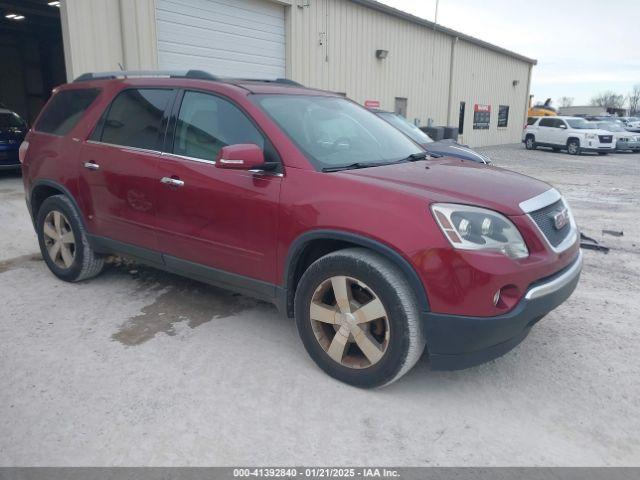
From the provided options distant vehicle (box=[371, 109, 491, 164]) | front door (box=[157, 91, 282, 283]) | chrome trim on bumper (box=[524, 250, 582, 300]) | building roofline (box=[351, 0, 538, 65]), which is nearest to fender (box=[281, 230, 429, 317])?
front door (box=[157, 91, 282, 283])

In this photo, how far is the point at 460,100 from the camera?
22906mm

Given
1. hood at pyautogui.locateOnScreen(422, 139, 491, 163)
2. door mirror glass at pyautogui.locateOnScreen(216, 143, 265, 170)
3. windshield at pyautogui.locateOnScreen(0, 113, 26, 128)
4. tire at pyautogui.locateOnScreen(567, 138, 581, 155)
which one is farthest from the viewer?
tire at pyautogui.locateOnScreen(567, 138, 581, 155)

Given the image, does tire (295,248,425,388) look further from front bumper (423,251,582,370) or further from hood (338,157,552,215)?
hood (338,157,552,215)

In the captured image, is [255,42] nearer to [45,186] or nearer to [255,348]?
[45,186]

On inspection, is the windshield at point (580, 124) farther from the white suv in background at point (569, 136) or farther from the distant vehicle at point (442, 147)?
the distant vehicle at point (442, 147)

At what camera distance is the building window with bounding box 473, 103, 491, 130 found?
24.4 metres

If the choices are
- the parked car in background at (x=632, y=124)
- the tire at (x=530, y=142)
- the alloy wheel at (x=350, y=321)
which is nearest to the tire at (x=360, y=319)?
the alloy wheel at (x=350, y=321)

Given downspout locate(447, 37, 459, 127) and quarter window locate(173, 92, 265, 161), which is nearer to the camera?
quarter window locate(173, 92, 265, 161)

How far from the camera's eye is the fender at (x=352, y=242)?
9.19ft

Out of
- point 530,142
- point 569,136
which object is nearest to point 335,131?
point 569,136

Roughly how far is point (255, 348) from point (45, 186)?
2.76m

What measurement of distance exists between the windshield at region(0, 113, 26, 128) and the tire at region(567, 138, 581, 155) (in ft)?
67.8

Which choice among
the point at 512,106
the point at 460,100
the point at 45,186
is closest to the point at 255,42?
the point at 45,186

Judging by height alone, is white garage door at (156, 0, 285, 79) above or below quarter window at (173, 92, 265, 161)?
above
